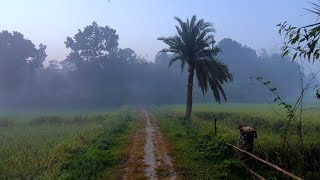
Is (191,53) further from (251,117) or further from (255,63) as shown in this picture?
(255,63)

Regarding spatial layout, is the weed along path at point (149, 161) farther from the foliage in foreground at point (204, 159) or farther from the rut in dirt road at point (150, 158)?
the foliage in foreground at point (204, 159)

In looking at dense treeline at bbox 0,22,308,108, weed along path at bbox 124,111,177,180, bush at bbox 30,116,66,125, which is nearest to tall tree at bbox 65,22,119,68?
dense treeline at bbox 0,22,308,108

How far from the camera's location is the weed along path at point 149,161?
11.3 metres

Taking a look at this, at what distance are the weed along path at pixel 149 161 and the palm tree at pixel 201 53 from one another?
14713mm

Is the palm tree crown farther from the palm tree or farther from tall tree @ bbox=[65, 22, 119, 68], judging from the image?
tall tree @ bbox=[65, 22, 119, 68]

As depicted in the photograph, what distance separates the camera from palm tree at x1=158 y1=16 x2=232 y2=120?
1281 inches

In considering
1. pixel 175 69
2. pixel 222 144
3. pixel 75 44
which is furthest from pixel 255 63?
pixel 222 144

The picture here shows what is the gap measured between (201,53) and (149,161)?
70.5 ft

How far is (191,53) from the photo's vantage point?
33469 millimetres

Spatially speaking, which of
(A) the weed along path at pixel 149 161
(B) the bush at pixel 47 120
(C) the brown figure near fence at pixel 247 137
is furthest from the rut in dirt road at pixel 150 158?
(B) the bush at pixel 47 120

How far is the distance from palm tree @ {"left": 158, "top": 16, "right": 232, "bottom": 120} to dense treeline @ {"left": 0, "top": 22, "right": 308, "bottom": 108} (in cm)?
4955

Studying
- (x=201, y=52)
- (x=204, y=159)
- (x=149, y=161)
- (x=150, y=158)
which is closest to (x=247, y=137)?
(x=204, y=159)

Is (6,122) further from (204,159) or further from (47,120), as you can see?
(204,159)

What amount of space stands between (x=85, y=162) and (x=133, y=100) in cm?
8183
